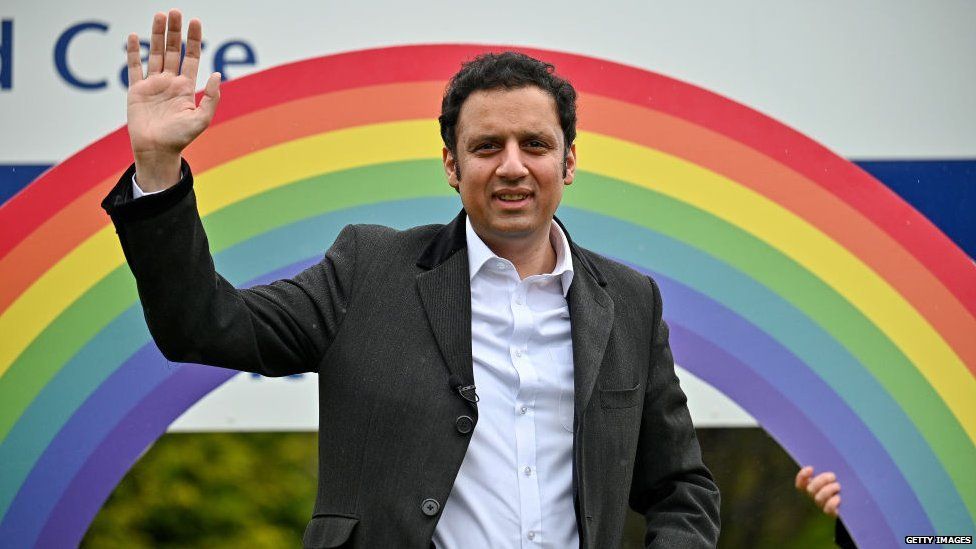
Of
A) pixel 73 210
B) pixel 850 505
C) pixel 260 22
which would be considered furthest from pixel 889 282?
pixel 73 210

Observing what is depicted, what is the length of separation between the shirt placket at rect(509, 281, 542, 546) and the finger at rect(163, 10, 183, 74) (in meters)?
0.79

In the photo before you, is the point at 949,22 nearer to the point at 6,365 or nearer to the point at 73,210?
the point at 73,210

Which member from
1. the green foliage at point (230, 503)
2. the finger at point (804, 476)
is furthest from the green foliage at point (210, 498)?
the finger at point (804, 476)

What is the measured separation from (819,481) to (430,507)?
1.31 m

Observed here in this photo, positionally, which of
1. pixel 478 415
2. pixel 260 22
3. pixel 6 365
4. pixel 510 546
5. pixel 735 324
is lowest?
pixel 510 546

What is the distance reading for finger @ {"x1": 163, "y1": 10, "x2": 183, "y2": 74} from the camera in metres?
1.89

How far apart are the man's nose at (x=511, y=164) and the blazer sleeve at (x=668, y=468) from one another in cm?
45

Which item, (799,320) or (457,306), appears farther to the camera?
(799,320)

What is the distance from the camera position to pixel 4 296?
2795 mm

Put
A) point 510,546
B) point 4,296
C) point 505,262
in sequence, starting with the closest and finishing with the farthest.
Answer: point 510,546
point 505,262
point 4,296

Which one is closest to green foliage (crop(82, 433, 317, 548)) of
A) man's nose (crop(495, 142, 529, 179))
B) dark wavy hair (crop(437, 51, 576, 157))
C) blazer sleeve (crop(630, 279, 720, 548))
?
blazer sleeve (crop(630, 279, 720, 548))

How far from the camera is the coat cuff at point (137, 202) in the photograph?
1789 mm

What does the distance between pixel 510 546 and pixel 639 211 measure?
112cm

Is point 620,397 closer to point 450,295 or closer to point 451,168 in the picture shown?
point 450,295
